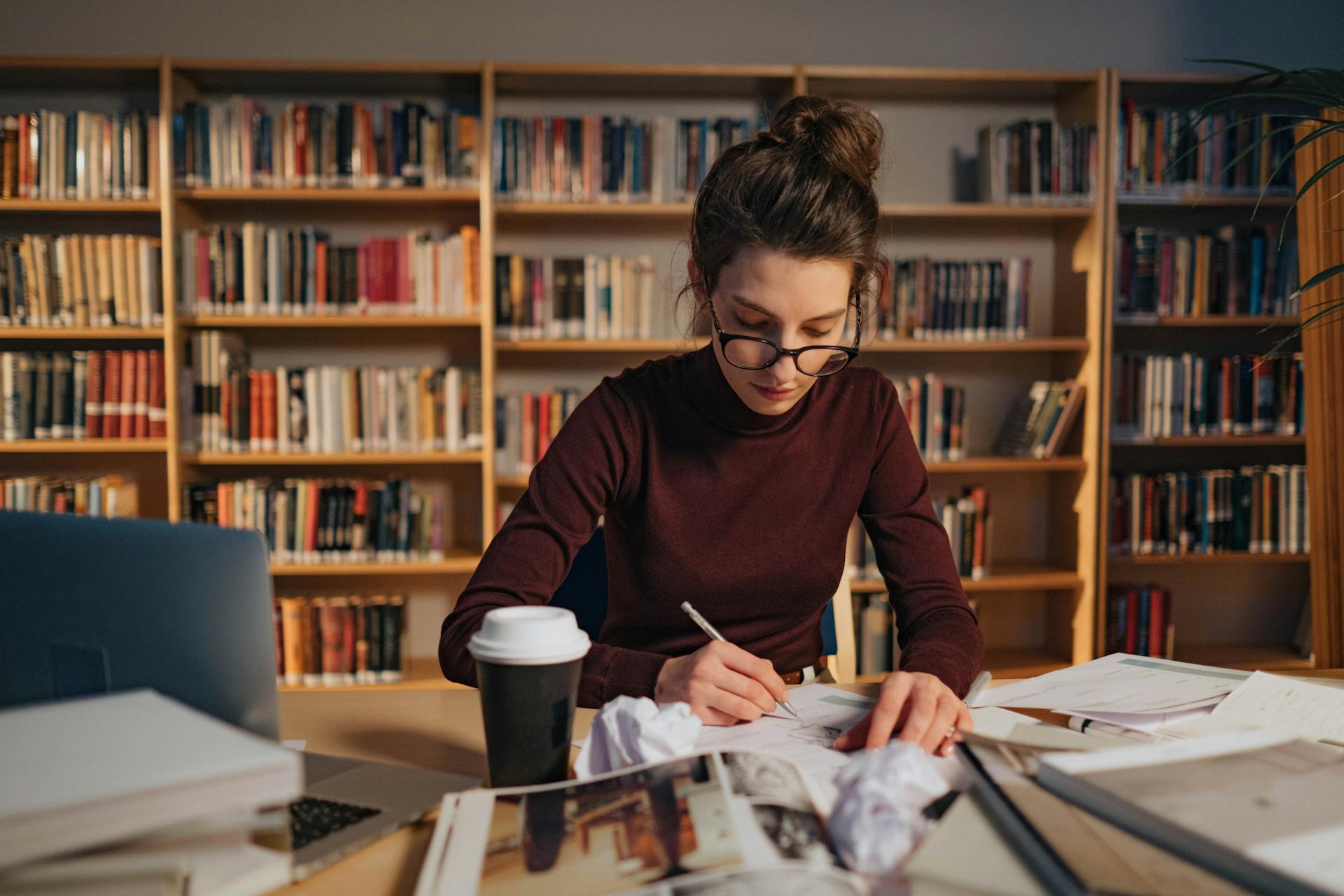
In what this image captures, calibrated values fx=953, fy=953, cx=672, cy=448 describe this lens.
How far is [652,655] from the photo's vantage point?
99 cm

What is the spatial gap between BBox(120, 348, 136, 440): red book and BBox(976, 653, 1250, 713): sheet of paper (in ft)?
8.66

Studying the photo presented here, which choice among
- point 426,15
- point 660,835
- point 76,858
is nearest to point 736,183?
point 660,835

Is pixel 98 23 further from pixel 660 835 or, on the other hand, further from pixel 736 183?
pixel 660 835

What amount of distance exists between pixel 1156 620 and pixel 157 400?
312 cm

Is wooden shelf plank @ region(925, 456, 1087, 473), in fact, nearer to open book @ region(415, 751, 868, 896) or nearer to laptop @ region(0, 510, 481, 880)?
open book @ region(415, 751, 868, 896)

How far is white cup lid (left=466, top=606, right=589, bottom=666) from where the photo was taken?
703 mm

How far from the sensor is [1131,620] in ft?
9.86

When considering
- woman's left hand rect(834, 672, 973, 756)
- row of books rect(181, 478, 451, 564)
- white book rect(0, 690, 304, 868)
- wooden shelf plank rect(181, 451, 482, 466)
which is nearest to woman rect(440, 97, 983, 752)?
woman's left hand rect(834, 672, 973, 756)

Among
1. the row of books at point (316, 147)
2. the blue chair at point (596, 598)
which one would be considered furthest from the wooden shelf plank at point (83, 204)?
the blue chair at point (596, 598)

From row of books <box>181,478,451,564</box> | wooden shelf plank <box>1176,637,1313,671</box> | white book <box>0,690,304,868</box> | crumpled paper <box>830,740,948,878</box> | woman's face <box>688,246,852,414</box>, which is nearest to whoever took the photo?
white book <box>0,690,304,868</box>

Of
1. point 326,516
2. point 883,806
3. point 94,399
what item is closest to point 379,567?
point 326,516

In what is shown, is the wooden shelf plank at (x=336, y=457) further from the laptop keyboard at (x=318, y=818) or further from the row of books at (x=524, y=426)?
the laptop keyboard at (x=318, y=818)

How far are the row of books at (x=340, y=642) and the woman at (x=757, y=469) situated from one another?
65.8 inches

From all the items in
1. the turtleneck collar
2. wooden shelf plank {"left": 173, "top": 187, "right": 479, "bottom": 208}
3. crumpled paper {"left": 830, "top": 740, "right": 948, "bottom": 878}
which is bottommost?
crumpled paper {"left": 830, "top": 740, "right": 948, "bottom": 878}
